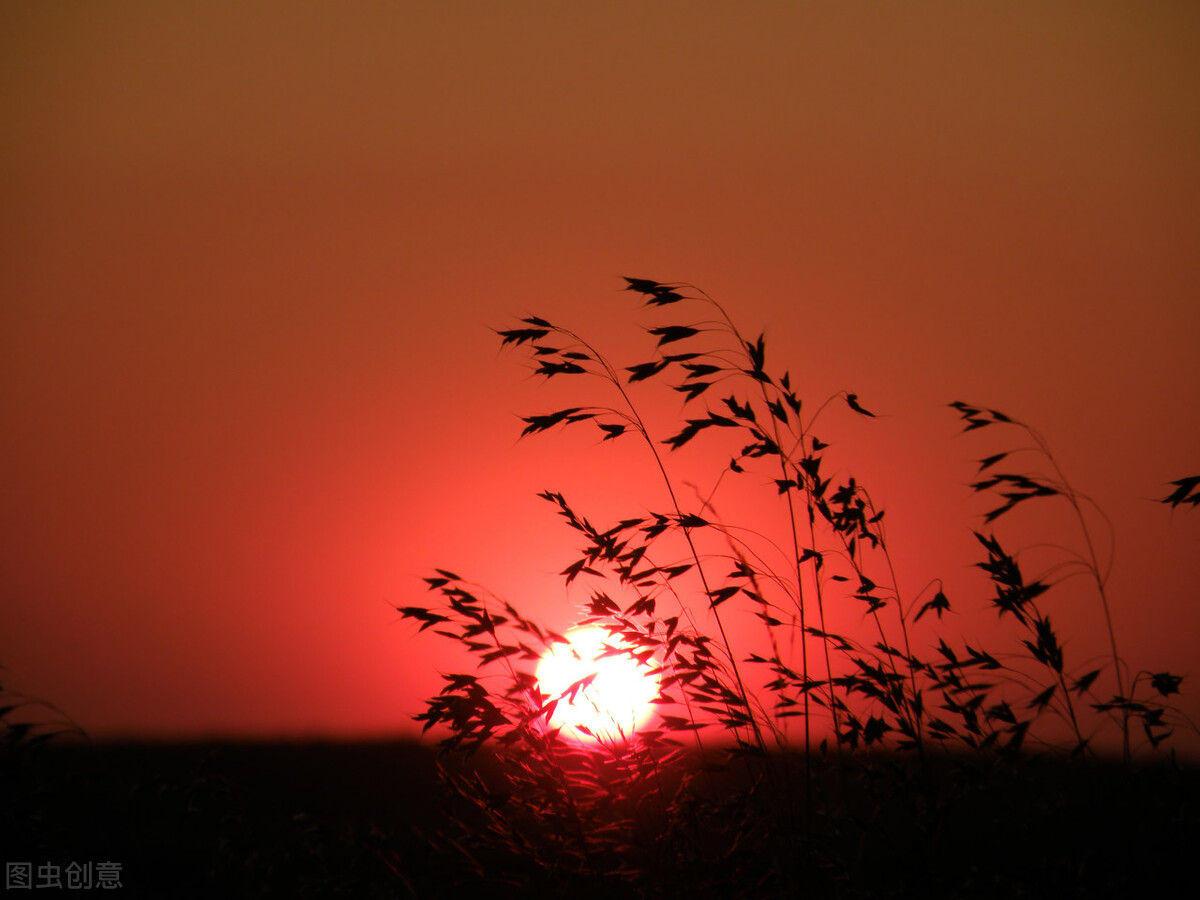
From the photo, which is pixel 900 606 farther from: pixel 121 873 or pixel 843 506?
pixel 121 873

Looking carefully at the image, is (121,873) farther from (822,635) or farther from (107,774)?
(822,635)

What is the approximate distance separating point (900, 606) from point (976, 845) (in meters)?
0.85

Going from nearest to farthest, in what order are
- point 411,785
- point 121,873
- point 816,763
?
1. point 816,763
2. point 121,873
3. point 411,785

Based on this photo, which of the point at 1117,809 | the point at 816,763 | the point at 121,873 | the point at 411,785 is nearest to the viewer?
the point at 1117,809

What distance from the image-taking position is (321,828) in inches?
124

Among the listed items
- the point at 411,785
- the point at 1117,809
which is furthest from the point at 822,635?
the point at 411,785

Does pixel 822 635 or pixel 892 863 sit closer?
pixel 892 863

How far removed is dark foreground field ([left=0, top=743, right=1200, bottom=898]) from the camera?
9.02 ft

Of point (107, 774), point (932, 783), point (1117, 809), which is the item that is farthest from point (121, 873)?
point (1117, 809)

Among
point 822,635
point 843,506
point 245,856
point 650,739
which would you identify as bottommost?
point 245,856

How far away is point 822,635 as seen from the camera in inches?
122

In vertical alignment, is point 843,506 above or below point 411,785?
above

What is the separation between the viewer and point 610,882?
298 cm

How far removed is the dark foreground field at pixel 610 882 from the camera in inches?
108
